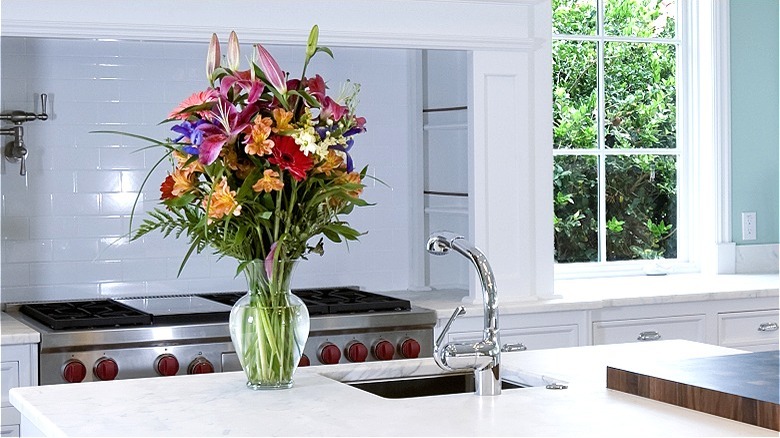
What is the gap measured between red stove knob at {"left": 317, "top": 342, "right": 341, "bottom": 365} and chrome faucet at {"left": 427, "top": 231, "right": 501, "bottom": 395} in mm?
1486

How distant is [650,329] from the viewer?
4414mm

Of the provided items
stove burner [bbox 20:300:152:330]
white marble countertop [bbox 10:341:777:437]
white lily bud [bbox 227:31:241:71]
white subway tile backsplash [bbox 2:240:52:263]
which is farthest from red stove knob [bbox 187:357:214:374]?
white lily bud [bbox 227:31:241:71]

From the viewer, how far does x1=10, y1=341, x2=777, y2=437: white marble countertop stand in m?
2.05

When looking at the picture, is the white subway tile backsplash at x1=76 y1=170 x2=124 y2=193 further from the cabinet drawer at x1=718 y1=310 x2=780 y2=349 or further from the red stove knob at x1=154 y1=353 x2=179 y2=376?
the cabinet drawer at x1=718 y1=310 x2=780 y2=349

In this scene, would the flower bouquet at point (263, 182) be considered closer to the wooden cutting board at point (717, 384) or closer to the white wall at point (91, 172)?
the wooden cutting board at point (717, 384)

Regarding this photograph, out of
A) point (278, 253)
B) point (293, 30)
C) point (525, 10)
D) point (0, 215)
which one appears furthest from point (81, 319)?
point (525, 10)

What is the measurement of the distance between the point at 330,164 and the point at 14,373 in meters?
1.68

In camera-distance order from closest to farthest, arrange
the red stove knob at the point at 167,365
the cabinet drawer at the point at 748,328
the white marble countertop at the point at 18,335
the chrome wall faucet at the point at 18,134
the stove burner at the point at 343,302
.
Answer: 1. the white marble countertop at the point at 18,335
2. the red stove knob at the point at 167,365
3. the stove burner at the point at 343,302
4. the chrome wall faucet at the point at 18,134
5. the cabinet drawer at the point at 748,328

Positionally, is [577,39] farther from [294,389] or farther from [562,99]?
[294,389]

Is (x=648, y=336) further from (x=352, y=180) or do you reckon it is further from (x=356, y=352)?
(x=352, y=180)

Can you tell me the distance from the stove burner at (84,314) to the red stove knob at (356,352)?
68cm

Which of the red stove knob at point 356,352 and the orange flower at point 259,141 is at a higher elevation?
the orange flower at point 259,141

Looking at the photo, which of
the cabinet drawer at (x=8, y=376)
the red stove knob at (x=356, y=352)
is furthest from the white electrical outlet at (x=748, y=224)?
the cabinet drawer at (x=8, y=376)

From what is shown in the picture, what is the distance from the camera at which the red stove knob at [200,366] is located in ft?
12.1
